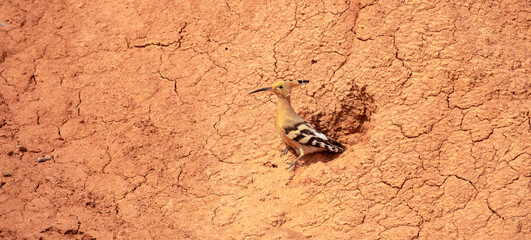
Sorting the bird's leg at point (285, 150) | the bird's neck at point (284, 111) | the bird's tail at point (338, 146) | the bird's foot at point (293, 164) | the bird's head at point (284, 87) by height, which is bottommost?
the bird's foot at point (293, 164)

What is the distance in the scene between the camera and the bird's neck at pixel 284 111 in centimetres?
562

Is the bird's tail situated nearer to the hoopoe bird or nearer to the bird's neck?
the hoopoe bird

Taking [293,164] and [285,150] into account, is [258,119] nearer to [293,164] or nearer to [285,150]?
[285,150]

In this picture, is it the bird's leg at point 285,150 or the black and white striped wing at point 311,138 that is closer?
the black and white striped wing at point 311,138

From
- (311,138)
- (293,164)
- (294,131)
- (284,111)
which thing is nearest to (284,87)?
(284,111)

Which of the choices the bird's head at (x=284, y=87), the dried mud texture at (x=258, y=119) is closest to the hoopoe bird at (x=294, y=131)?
the bird's head at (x=284, y=87)

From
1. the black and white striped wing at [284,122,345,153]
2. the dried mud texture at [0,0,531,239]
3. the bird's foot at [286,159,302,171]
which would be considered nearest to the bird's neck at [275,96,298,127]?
the black and white striped wing at [284,122,345,153]

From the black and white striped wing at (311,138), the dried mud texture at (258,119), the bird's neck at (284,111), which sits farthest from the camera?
the bird's neck at (284,111)

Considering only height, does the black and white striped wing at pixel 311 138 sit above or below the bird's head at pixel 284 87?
below

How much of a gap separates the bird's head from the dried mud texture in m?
0.33

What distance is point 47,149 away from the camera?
588cm

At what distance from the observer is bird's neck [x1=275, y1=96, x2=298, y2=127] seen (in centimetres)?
562

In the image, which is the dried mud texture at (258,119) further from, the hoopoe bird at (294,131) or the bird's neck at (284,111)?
the bird's neck at (284,111)

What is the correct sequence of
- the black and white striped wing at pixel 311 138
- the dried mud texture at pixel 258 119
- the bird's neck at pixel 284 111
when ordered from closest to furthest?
1. the dried mud texture at pixel 258 119
2. the black and white striped wing at pixel 311 138
3. the bird's neck at pixel 284 111
